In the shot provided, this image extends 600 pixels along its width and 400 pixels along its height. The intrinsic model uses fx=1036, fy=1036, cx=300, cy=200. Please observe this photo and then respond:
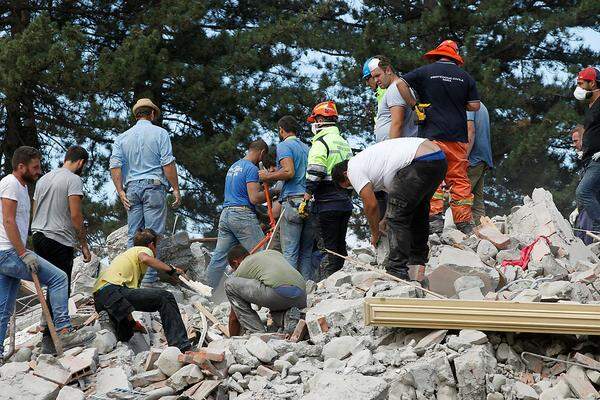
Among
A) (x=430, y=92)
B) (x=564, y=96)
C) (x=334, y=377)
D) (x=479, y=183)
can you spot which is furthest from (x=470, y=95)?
(x=564, y=96)

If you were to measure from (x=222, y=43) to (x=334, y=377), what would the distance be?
10.7 meters

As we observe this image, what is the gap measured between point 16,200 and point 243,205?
8.84 ft

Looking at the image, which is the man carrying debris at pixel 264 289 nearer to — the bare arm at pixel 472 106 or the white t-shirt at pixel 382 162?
the white t-shirt at pixel 382 162

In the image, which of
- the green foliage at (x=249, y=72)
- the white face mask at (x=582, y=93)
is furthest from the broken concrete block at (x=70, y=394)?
the green foliage at (x=249, y=72)

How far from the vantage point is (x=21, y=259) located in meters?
7.86

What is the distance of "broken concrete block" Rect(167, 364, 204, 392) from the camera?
7379 mm

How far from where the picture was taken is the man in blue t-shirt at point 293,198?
31.3 feet

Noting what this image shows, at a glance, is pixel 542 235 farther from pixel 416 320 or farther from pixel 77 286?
pixel 77 286

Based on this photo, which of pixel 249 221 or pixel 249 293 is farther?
pixel 249 221

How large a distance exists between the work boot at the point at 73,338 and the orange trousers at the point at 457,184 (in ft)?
11.2

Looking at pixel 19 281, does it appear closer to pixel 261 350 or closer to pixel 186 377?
pixel 186 377

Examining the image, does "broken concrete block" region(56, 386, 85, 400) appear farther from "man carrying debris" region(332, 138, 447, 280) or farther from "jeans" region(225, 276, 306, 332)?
"man carrying debris" region(332, 138, 447, 280)

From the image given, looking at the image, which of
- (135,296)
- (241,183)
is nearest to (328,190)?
(241,183)

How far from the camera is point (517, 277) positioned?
29.6 ft
